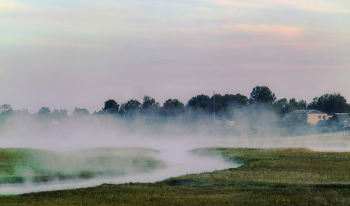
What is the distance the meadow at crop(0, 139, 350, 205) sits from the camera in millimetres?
32188

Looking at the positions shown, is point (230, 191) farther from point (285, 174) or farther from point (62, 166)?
point (62, 166)

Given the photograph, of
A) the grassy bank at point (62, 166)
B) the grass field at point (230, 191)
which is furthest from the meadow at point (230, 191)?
the grassy bank at point (62, 166)

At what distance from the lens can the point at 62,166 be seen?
6119 cm

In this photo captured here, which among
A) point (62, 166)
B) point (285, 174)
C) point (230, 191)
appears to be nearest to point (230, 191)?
point (230, 191)

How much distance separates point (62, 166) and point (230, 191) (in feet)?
101

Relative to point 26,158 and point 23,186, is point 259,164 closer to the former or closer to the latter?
point 23,186

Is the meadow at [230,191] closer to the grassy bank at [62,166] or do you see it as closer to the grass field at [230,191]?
the grass field at [230,191]

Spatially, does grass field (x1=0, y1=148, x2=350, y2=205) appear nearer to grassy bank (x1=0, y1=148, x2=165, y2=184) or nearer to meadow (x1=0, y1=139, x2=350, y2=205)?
meadow (x1=0, y1=139, x2=350, y2=205)

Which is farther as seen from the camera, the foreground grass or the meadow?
the foreground grass

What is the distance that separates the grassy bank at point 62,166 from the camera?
170 feet

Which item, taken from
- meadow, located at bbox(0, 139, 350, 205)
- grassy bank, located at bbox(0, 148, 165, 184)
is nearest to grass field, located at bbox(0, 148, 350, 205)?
meadow, located at bbox(0, 139, 350, 205)

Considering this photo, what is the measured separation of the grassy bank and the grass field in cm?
1337

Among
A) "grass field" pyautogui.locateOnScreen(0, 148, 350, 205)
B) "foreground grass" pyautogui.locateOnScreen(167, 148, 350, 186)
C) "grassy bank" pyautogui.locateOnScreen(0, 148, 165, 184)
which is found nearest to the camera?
"grass field" pyautogui.locateOnScreen(0, 148, 350, 205)

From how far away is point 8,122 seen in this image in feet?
630
